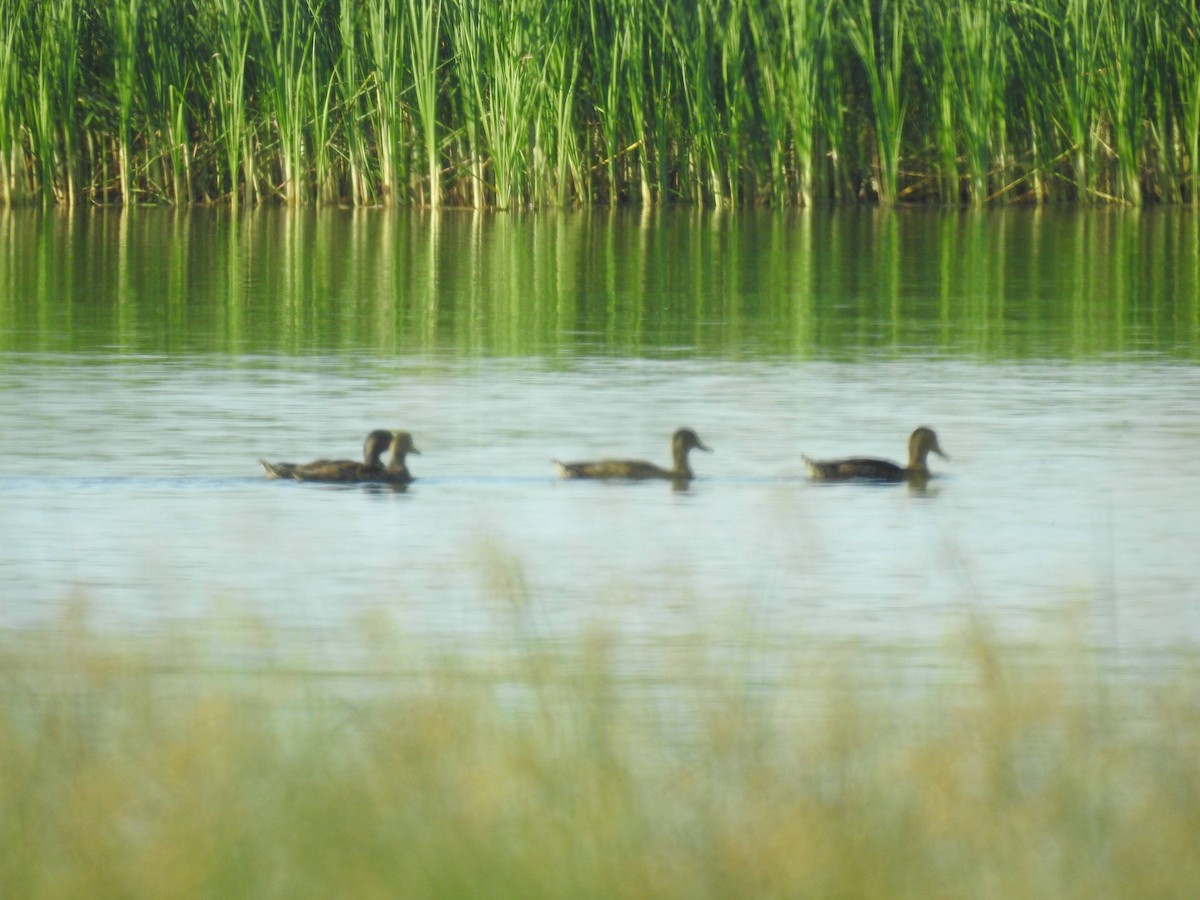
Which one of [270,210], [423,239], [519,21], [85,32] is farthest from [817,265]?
[85,32]

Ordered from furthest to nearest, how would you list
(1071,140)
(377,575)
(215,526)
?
(1071,140) → (215,526) → (377,575)

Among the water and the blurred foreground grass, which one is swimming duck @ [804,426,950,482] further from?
the blurred foreground grass

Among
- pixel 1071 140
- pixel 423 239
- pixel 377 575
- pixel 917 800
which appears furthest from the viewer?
pixel 1071 140

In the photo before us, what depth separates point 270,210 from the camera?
19641mm

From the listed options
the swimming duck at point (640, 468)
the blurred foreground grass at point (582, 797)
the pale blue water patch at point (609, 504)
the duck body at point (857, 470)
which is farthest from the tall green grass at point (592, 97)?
the blurred foreground grass at point (582, 797)

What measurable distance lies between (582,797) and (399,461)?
4096mm

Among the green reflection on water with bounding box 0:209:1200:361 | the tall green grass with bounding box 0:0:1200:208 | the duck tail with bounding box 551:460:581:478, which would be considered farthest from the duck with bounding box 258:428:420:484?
the tall green grass with bounding box 0:0:1200:208

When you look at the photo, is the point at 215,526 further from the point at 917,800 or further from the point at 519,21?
the point at 519,21

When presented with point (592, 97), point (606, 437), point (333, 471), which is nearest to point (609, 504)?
point (333, 471)

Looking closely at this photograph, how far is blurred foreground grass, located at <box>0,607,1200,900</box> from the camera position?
2.75 metres

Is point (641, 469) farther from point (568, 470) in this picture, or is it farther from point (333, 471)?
point (333, 471)

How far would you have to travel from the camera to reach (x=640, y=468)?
7.00 metres

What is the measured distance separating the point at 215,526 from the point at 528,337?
476 centimetres

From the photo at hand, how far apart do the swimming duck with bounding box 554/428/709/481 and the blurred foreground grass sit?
3029 millimetres
